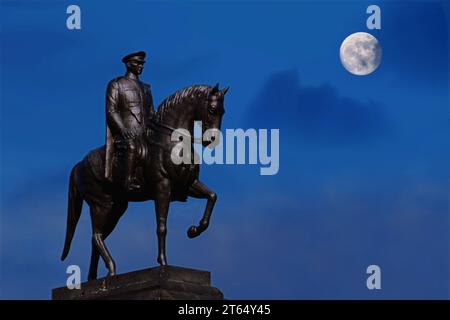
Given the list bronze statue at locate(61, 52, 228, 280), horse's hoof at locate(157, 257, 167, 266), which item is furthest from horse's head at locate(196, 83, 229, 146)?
horse's hoof at locate(157, 257, 167, 266)

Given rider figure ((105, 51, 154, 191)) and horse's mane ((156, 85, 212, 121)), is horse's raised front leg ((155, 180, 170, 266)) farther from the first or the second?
horse's mane ((156, 85, 212, 121))

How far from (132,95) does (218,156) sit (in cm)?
204

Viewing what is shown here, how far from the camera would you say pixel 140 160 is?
38594mm

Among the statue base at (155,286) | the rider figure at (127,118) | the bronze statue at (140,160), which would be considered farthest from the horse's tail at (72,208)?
the statue base at (155,286)

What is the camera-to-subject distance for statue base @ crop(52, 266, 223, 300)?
123 feet

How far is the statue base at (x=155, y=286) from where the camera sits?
37.5 meters

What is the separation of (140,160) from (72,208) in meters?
2.36

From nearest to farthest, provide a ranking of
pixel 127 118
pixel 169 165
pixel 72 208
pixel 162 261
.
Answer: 1. pixel 162 261
2. pixel 169 165
3. pixel 127 118
4. pixel 72 208

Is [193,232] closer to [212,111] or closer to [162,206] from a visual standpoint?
[162,206]

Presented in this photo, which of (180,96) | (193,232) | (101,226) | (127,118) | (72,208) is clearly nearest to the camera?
(193,232)

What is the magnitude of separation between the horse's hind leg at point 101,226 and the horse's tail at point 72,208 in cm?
69

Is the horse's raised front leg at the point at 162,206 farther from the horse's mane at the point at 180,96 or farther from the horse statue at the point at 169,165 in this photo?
the horse's mane at the point at 180,96

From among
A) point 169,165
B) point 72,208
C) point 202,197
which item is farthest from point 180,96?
point 72,208
